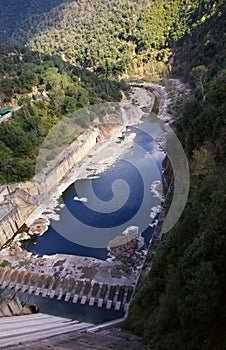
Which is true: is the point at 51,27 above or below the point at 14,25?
below

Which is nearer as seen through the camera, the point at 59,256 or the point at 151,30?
the point at 59,256

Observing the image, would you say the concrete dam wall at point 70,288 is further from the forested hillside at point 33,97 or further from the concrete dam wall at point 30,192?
the forested hillside at point 33,97

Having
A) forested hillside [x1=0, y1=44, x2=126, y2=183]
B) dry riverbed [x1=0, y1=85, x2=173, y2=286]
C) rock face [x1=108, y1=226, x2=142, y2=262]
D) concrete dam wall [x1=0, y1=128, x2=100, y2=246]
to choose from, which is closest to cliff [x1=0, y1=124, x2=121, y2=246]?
concrete dam wall [x1=0, y1=128, x2=100, y2=246]

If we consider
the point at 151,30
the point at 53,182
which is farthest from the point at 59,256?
the point at 151,30

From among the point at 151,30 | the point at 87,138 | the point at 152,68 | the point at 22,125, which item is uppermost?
the point at 151,30

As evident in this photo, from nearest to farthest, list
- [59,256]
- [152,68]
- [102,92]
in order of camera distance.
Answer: [59,256]
[102,92]
[152,68]

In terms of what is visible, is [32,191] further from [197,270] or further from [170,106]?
[170,106]

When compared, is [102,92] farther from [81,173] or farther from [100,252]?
[100,252]

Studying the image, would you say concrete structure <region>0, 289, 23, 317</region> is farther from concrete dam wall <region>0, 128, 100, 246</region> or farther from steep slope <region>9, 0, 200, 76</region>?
steep slope <region>9, 0, 200, 76</region>

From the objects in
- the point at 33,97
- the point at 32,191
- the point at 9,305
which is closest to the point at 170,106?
the point at 33,97
